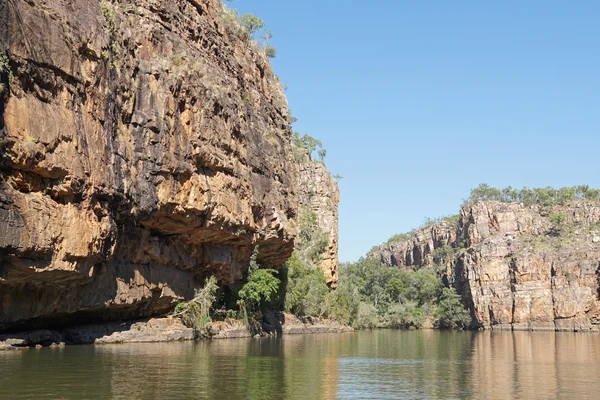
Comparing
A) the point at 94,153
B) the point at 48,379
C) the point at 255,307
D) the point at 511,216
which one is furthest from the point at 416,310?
the point at 48,379

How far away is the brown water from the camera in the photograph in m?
21.4

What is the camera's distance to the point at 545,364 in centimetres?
3522

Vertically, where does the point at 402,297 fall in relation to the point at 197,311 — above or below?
above

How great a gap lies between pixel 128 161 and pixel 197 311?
15104 mm

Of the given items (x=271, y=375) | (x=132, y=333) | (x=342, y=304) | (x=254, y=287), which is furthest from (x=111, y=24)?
(x=342, y=304)

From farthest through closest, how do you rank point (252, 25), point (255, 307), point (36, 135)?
1. point (252, 25)
2. point (255, 307)
3. point (36, 135)

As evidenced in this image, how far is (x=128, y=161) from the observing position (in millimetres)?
39344

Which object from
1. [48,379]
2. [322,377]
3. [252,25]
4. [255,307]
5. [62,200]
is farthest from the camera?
[252,25]

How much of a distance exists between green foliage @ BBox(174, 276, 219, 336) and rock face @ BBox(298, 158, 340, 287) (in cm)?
4680

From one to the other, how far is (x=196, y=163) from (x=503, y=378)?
25123 millimetres

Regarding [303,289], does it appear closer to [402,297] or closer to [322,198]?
[322,198]

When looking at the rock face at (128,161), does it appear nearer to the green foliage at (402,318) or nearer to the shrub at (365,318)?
the shrub at (365,318)

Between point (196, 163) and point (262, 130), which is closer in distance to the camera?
point (196, 163)

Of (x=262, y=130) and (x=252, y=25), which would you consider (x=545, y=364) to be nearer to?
(x=262, y=130)
